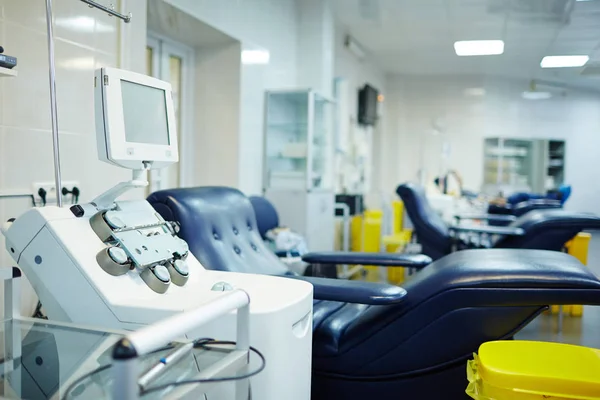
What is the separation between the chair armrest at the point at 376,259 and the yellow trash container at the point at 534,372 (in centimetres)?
75

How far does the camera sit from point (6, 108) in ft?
6.18

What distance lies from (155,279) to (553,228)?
8.13ft

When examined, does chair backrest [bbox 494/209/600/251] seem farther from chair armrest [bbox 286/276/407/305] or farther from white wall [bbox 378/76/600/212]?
white wall [bbox 378/76/600/212]

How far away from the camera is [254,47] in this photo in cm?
395

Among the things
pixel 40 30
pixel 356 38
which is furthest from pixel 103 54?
pixel 356 38

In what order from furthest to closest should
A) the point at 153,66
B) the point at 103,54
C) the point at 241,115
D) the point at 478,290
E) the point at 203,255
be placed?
the point at 241,115 < the point at 153,66 < the point at 103,54 < the point at 203,255 < the point at 478,290

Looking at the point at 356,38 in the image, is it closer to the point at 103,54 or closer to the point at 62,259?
the point at 103,54

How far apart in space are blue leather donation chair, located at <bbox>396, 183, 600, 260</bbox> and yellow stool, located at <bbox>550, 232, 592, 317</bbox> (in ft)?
0.18

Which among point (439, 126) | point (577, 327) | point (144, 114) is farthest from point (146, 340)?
point (439, 126)

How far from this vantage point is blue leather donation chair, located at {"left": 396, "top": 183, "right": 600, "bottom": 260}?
9.36 feet

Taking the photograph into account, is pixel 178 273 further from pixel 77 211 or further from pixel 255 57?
pixel 255 57

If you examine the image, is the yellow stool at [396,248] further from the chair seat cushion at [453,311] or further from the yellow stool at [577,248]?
the chair seat cushion at [453,311]

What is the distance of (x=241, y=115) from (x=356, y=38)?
2.75 meters

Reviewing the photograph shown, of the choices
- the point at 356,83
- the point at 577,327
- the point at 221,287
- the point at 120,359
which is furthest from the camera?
the point at 356,83
